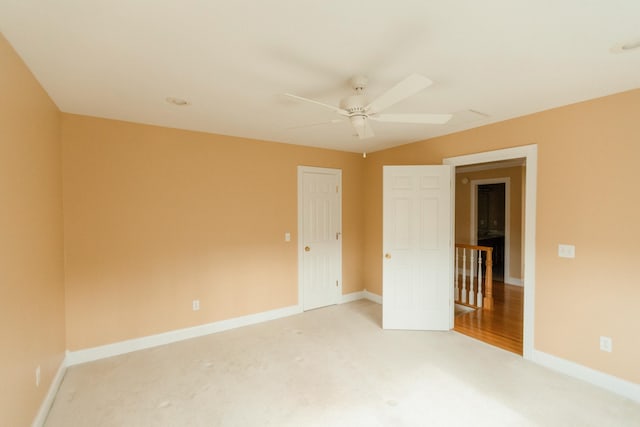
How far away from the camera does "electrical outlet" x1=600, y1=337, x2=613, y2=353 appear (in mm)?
2500

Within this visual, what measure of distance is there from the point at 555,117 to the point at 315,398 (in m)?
3.28

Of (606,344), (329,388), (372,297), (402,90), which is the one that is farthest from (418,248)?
(402,90)

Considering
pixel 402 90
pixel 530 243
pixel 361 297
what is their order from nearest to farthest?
pixel 402 90 → pixel 530 243 → pixel 361 297

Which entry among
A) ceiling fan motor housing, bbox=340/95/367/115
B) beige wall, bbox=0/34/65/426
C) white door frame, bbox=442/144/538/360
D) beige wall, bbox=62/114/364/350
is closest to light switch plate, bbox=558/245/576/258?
white door frame, bbox=442/144/538/360

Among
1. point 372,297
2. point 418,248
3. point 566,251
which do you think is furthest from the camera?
point 372,297

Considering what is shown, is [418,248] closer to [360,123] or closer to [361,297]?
[361,297]

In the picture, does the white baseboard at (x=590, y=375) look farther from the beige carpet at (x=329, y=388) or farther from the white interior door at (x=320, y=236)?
the white interior door at (x=320, y=236)

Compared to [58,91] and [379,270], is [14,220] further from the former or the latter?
[379,270]

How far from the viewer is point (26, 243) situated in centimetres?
192

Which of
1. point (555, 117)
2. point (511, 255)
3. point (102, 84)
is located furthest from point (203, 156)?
point (511, 255)

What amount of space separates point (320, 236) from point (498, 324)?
8.62 feet

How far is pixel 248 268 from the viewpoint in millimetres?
3977

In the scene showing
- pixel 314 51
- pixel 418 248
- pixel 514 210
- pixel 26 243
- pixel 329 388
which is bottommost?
pixel 329 388

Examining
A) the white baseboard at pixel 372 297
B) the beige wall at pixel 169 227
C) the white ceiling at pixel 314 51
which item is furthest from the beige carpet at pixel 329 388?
the white ceiling at pixel 314 51
